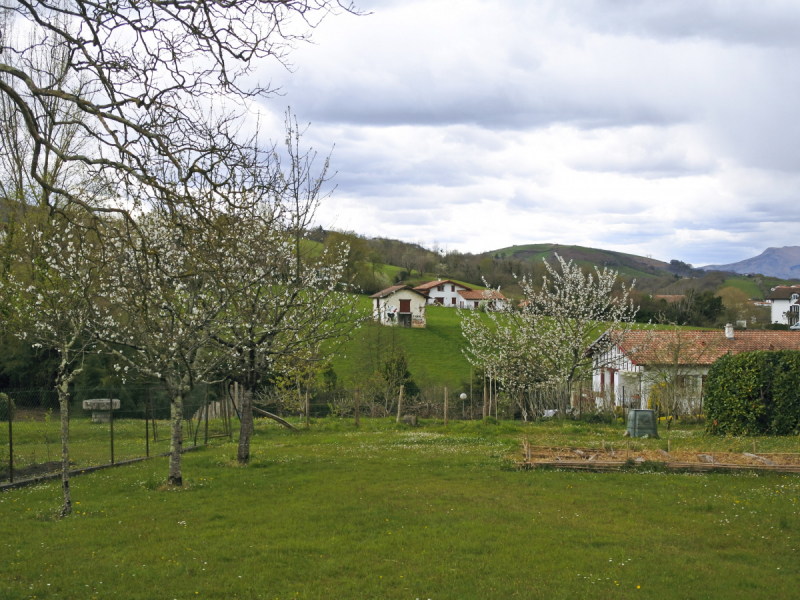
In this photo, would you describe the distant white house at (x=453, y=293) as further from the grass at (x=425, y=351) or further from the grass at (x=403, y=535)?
the grass at (x=403, y=535)

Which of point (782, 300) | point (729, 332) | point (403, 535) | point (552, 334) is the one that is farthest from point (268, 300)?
point (782, 300)

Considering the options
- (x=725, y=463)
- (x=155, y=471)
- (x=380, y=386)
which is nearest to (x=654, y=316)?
(x=380, y=386)

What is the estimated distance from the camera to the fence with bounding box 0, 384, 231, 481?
1449 centimetres

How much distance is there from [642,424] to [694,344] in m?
14.6

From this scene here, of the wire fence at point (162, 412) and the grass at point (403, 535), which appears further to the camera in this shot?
the wire fence at point (162, 412)

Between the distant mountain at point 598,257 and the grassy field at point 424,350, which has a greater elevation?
the distant mountain at point 598,257

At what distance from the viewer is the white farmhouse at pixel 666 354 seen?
93.1 feet

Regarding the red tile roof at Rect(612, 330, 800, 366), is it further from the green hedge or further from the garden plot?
the garden plot

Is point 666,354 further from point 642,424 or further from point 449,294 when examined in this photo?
point 449,294

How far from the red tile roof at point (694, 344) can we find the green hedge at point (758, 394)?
765cm

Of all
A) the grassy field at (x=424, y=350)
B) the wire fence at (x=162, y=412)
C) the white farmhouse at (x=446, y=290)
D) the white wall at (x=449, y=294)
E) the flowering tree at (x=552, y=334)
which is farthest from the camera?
the white wall at (x=449, y=294)

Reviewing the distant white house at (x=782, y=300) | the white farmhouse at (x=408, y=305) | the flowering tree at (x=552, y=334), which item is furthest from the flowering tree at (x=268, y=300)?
the distant white house at (x=782, y=300)

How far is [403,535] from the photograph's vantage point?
27.0 ft

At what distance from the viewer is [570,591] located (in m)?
6.19
